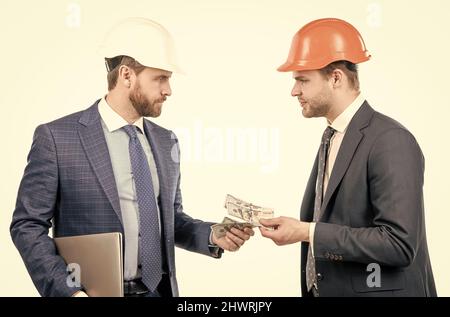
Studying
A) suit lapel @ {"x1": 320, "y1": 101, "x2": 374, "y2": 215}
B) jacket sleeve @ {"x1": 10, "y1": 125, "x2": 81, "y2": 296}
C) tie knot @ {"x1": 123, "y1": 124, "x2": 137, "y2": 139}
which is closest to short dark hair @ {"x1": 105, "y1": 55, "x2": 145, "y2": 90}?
tie knot @ {"x1": 123, "y1": 124, "x2": 137, "y2": 139}

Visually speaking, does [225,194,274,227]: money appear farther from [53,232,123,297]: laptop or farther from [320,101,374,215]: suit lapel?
[53,232,123,297]: laptop

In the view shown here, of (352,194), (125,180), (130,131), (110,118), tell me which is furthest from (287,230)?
(110,118)

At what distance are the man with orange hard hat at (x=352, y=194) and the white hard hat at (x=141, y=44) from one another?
66cm

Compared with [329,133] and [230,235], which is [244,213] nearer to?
[230,235]

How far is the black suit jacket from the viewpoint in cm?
312

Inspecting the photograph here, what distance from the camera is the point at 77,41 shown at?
216 inches

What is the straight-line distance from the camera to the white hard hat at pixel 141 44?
355 cm

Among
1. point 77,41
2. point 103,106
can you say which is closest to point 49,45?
point 77,41

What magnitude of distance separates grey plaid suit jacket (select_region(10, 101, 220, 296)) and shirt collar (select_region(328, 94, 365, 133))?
46.4 inches

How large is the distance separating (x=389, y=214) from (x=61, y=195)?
155 centimetres

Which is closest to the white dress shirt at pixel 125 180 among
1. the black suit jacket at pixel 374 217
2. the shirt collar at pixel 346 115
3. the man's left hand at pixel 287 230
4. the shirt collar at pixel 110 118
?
the shirt collar at pixel 110 118

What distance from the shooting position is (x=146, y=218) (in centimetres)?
338

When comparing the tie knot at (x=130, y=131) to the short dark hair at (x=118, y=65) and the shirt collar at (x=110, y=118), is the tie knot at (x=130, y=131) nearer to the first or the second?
the shirt collar at (x=110, y=118)
